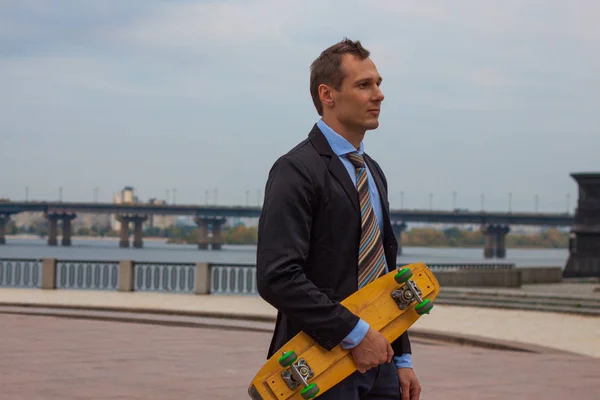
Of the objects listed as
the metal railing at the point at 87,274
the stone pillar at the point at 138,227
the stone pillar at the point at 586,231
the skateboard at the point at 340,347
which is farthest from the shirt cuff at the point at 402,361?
the stone pillar at the point at 138,227

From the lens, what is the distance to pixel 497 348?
43.8 ft

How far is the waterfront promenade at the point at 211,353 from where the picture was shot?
899cm

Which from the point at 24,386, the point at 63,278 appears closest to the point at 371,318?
the point at 24,386

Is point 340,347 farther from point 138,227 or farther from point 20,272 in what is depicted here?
point 138,227

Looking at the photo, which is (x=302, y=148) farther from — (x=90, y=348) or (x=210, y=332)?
(x=210, y=332)

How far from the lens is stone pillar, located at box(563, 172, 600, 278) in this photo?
31281 mm

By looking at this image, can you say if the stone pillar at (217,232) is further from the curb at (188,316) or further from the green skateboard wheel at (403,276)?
the green skateboard wheel at (403,276)

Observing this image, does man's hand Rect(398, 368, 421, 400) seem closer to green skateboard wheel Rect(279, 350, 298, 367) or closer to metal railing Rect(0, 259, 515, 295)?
green skateboard wheel Rect(279, 350, 298, 367)

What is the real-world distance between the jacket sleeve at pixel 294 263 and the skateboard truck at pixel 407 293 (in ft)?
0.61

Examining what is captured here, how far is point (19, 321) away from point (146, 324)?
192 cm

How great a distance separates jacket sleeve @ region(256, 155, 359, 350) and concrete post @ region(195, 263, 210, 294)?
884 inches

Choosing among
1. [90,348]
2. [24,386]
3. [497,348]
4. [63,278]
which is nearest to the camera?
[24,386]

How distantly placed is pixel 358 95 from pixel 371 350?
85cm

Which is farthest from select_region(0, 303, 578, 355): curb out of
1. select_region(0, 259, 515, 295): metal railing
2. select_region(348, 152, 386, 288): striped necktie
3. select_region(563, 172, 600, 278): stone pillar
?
select_region(563, 172, 600, 278): stone pillar
